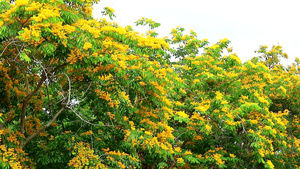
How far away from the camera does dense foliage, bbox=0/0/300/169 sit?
535cm

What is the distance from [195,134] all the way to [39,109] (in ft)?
14.7

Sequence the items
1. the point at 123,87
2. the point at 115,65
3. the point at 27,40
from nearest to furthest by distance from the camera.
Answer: the point at 27,40
the point at 115,65
the point at 123,87

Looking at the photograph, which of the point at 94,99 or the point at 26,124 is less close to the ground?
the point at 94,99

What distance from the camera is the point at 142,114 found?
23.6 feet

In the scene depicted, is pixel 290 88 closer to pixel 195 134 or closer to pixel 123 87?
pixel 195 134

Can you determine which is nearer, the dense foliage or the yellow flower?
the yellow flower

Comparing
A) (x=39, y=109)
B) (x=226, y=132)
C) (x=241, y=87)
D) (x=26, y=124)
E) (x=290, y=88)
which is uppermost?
(x=290, y=88)

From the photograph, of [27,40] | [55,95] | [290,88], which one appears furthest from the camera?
[290,88]

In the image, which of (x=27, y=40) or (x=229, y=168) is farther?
(x=229, y=168)

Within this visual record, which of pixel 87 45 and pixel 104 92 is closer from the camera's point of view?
pixel 87 45

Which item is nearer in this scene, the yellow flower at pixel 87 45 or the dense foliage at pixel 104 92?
the yellow flower at pixel 87 45

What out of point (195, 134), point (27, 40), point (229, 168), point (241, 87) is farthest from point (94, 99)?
point (229, 168)

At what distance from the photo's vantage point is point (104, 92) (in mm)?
6484

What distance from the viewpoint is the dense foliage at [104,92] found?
5352 millimetres
